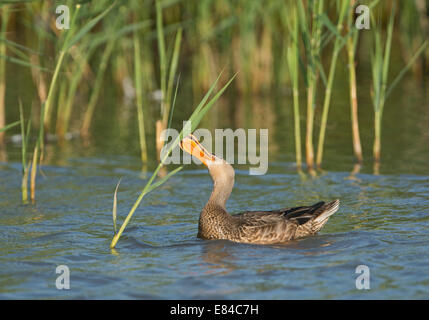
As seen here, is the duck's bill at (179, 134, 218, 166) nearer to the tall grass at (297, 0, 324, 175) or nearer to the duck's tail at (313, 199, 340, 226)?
the duck's tail at (313, 199, 340, 226)

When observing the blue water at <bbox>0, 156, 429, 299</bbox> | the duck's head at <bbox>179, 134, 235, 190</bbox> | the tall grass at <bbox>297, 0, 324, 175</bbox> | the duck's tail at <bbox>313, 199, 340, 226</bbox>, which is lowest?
the blue water at <bbox>0, 156, 429, 299</bbox>

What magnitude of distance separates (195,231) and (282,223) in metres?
0.94

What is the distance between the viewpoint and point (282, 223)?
20.9ft

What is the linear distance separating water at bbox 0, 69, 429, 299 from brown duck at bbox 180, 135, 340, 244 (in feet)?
0.38

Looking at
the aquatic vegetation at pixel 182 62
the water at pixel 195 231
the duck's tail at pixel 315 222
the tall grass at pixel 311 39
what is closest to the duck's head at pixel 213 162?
the water at pixel 195 231

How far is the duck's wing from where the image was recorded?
20.8 feet

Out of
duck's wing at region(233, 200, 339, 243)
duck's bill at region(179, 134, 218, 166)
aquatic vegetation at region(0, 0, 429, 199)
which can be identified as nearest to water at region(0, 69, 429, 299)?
duck's wing at region(233, 200, 339, 243)

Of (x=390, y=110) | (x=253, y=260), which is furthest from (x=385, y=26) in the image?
(x=253, y=260)

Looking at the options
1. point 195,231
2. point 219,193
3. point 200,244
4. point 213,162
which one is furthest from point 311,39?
point 200,244

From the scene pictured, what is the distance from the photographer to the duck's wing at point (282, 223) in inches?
249

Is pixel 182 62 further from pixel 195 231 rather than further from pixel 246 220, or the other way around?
pixel 246 220

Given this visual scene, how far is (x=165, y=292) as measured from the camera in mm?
5199

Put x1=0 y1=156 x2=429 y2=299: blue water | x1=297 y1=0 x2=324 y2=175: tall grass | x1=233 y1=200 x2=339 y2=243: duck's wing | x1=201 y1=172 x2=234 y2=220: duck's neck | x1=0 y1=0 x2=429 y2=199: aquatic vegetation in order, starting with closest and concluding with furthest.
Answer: x1=0 y1=156 x2=429 y2=299: blue water
x1=233 y1=200 x2=339 y2=243: duck's wing
x1=201 y1=172 x2=234 y2=220: duck's neck
x1=297 y1=0 x2=324 y2=175: tall grass
x1=0 y1=0 x2=429 y2=199: aquatic vegetation

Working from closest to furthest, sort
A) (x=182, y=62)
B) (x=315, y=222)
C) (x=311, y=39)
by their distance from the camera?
(x=315, y=222) → (x=311, y=39) → (x=182, y=62)
